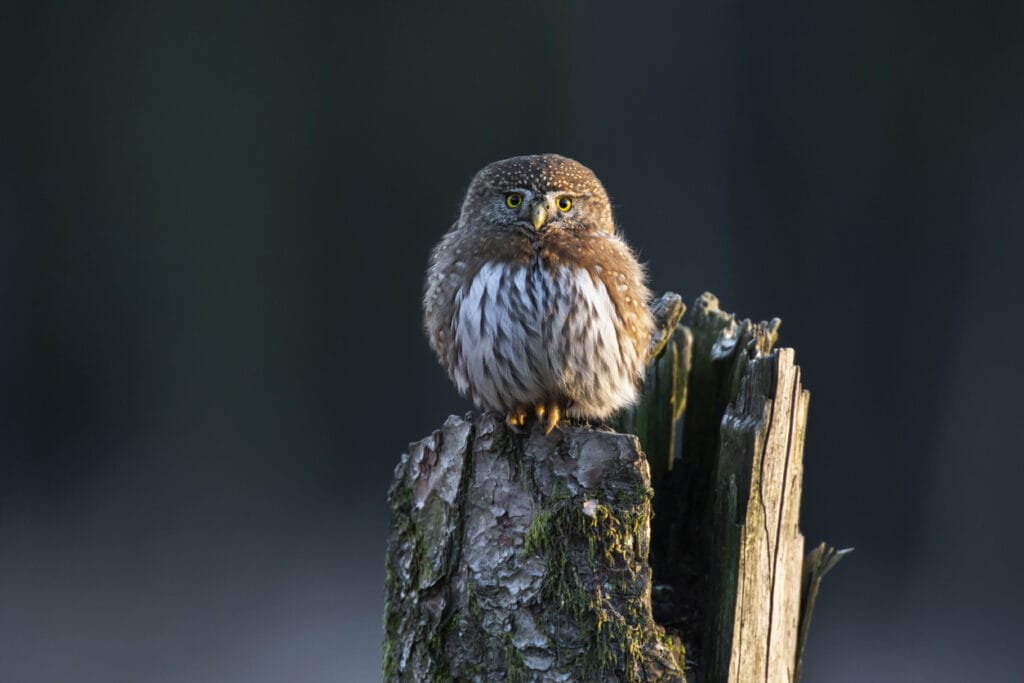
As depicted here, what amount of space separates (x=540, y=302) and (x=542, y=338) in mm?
95

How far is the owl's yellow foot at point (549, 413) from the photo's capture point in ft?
8.84

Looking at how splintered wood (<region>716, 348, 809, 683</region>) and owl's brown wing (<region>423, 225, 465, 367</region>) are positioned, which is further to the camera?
owl's brown wing (<region>423, 225, 465, 367</region>)

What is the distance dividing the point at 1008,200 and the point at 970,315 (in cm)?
56

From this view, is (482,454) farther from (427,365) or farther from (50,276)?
(50,276)

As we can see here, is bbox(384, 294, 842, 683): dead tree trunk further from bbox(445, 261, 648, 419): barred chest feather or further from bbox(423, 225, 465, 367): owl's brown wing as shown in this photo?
bbox(423, 225, 465, 367): owl's brown wing

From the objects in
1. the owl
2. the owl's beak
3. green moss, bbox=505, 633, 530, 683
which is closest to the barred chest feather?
the owl

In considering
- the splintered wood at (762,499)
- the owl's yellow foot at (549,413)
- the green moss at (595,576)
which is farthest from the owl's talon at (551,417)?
the splintered wood at (762,499)

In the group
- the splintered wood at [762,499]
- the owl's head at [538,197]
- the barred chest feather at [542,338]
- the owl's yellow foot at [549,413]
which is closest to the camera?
the splintered wood at [762,499]

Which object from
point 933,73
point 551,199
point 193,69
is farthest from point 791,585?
point 193,69

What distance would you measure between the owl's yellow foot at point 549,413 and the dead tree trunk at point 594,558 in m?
0.10

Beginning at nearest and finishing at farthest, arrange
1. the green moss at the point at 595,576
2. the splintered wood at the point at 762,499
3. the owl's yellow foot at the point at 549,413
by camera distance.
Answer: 1. the green moss at the point at 595,576
2. the splintered wood at the point at 762,499
3. the owl's yellow foot at the point at 549,413

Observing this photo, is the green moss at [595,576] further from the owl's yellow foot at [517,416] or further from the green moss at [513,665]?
the owl's yellow foot at [517,416]

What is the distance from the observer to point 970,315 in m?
5.11

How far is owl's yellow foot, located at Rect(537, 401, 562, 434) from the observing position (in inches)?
106
